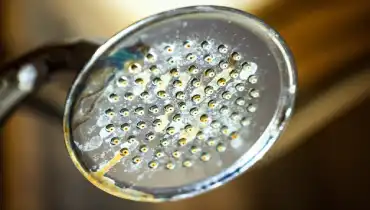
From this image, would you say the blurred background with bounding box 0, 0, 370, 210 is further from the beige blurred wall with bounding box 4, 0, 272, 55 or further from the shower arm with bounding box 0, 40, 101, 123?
the shower arm with bounding box 0, 40, 101, 123

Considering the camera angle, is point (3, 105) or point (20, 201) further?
point (20, 201)

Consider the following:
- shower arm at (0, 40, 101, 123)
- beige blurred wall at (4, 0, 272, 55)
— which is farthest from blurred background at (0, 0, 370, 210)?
shower arm at (0, 40, 101, 123)

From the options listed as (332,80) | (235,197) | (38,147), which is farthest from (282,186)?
(38,147)

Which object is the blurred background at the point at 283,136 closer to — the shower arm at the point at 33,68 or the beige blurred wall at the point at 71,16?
the beige blurred wall at the point at 71,16

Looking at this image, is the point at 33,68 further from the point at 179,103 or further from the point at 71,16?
the point at 71,16

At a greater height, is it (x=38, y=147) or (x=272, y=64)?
(x=272, y=64)

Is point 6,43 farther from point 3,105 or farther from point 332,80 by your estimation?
point 332,80

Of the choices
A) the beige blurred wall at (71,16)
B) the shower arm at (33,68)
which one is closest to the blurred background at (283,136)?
the beige blurred wall at (71,16)
